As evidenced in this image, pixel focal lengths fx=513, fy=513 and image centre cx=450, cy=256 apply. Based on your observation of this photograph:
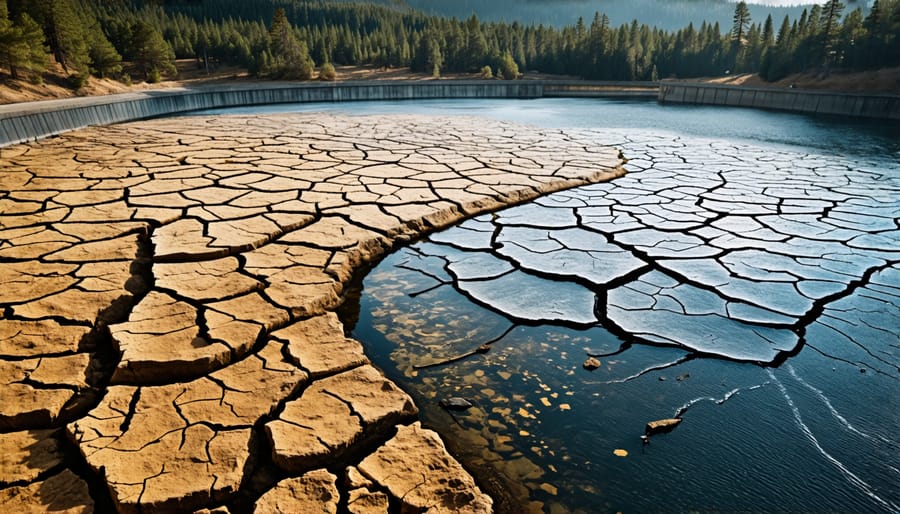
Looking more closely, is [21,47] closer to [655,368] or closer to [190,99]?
[190,99]

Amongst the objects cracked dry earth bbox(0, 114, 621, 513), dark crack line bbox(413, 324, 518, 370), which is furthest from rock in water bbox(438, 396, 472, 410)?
dark crack line bbox(413, 324, 518, 370)

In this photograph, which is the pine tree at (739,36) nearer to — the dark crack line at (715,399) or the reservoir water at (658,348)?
the reservoir water at (658,348)

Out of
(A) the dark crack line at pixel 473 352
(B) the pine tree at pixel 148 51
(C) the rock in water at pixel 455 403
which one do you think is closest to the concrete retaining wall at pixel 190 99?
(A) the dark crack line at pixel 473 352

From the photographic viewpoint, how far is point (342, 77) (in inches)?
1582

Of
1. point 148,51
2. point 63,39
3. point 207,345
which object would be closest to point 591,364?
point 207,345

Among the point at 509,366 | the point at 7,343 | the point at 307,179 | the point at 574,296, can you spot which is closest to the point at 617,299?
the point at 574,296

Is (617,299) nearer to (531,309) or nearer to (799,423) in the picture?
(531,309)

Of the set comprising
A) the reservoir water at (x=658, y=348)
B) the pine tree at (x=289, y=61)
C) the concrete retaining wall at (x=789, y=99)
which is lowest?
the concrete retaining wall at (x=789, y=99)

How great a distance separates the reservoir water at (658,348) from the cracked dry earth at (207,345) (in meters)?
0.26

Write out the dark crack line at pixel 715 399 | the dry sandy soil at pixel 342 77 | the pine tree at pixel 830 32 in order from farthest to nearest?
the pine tree at pixel 830 32 < the dry sandy soil at pixel 342 77 < the dark crack line at pixel 715 399

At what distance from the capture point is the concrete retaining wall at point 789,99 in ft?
54.8

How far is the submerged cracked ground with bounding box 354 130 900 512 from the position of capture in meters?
1.78

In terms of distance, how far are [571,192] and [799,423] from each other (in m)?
3.67

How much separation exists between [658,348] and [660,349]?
1 centimetres
